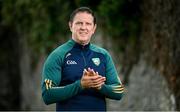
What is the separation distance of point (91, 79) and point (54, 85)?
0.97 feet

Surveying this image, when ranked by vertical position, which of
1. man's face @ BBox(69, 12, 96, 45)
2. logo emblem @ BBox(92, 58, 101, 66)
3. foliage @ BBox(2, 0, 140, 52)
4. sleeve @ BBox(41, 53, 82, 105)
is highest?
foliage @ BBox(2, 0, 140, 52)

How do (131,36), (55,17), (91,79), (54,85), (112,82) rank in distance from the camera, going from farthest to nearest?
(55,17) → (131,36) → (112,82) → (54,85) → (91,79)

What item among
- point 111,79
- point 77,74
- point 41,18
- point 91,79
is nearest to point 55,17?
point 41,18

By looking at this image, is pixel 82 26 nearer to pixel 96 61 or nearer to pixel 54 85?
pixel 96 61

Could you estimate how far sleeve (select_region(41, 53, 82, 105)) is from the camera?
401 centimetres

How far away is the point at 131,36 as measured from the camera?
28.6ft

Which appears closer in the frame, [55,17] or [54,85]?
[54,85]

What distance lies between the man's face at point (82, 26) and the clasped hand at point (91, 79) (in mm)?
300

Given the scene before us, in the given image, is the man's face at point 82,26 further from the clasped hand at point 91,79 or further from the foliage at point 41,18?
the foliage at point 41,18

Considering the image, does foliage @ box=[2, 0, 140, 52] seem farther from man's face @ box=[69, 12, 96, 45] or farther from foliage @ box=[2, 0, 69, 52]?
man's face @ box=[69, 12, 96, 45]

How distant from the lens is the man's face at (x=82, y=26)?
411 cm

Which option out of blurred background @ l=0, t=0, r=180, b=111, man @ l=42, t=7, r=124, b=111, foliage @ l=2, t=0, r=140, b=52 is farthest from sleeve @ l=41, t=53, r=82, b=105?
foliage @ l=2, t=0, r=140, b=52

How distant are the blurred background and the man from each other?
3.47 meters

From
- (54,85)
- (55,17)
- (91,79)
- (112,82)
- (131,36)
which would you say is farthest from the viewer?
(55,17)
